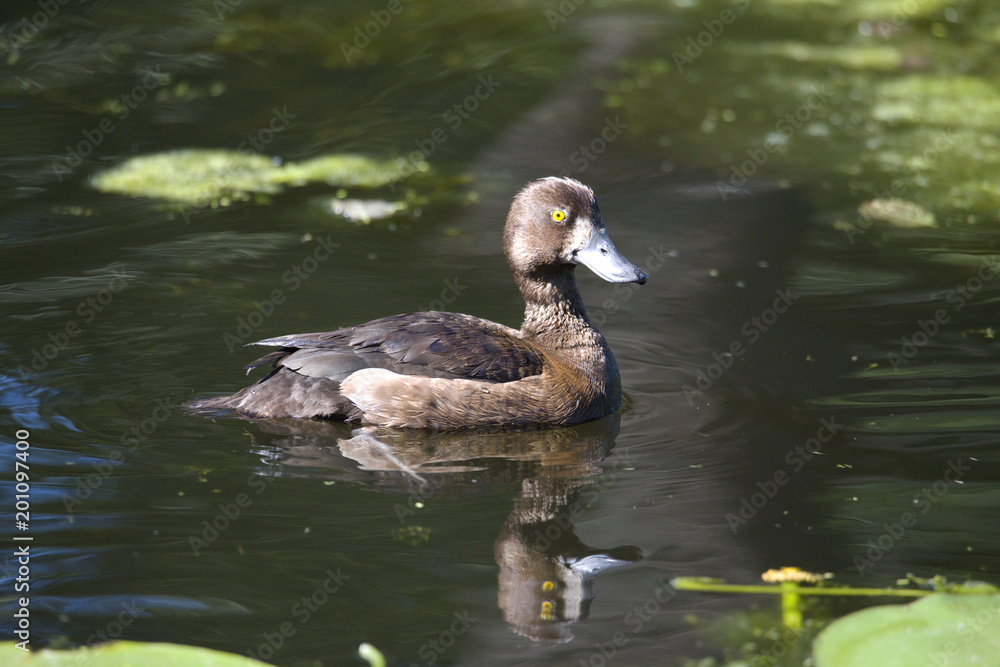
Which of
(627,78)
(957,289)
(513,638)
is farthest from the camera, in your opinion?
(627,78)

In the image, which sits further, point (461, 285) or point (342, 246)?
point (342, 246)

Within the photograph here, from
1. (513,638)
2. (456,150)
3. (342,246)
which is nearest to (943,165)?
(456,150)

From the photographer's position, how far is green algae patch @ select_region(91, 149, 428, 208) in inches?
335

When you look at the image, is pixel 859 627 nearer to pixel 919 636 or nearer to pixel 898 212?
pixel 919 636

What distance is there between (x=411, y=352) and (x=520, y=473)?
0.93m

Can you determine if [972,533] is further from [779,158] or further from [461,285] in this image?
[779,158]

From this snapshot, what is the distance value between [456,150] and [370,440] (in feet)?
15.9

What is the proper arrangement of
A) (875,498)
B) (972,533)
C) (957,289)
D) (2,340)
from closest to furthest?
(972,533)
(875,498)
(2,340)
(957,289)

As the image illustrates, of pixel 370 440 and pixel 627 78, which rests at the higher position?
pixel 627 78

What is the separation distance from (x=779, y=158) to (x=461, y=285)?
3.83 meters

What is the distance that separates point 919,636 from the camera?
10.6 feet

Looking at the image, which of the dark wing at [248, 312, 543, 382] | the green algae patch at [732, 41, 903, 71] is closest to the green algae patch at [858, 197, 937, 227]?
the green algae patch at [732, 41, 903, 71]

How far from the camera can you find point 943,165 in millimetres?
9320

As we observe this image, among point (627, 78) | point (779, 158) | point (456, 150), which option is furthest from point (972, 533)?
point (627, 78)
